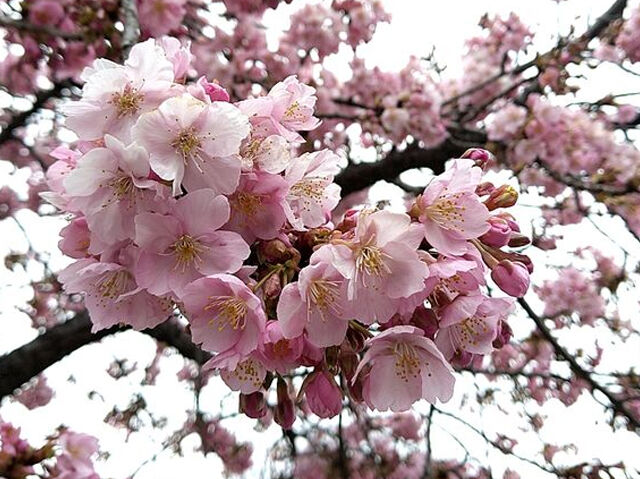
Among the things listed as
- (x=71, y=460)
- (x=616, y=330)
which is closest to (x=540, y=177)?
(x=616, y=330)

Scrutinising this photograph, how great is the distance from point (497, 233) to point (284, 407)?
43 cm

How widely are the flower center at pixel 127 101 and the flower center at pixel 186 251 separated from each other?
201 millimetres

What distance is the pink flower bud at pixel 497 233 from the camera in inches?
31.8

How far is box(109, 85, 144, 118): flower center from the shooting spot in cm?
80

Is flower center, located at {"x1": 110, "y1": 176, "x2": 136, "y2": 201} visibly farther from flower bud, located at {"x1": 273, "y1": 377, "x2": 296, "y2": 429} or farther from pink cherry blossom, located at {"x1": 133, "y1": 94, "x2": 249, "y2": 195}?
flower bud, located at {"x1": 273, "y1": 377, "x2": 296, "y2": 429}

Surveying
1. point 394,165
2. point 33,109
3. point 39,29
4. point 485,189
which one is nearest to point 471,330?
point 485,189

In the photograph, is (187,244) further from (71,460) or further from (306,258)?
(71,460)

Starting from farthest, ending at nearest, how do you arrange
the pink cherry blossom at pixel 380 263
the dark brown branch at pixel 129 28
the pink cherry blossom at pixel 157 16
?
the pink cherry blossom at pixel 157 16, the dark brown branch at pixel 129 28, the pink cherry blossom at pixel 380 263

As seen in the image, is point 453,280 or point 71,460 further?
point 71,460

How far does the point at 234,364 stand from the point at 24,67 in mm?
3390

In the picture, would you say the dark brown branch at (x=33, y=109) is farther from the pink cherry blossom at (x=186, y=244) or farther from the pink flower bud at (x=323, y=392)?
the pink flower bud at (x=323, y=392)

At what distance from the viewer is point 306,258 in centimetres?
82

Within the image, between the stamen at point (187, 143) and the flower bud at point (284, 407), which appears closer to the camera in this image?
the stamen at point (187, 143)

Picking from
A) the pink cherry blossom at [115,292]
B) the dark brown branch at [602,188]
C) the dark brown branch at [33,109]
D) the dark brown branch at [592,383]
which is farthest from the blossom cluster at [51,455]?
the dark brown branch at [602,188]
